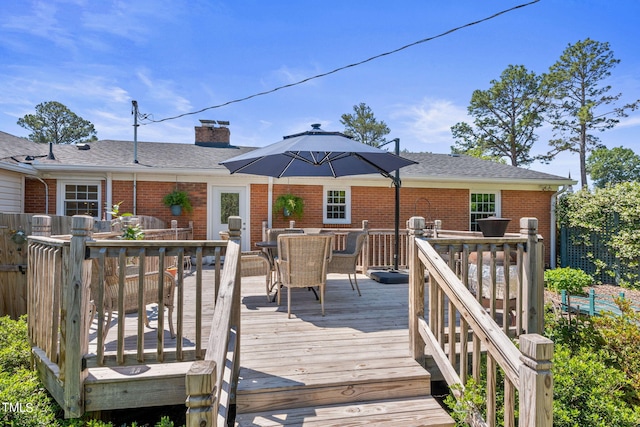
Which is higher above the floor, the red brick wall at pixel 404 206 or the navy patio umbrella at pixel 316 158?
the navy patio umbrella at pixel 316 158

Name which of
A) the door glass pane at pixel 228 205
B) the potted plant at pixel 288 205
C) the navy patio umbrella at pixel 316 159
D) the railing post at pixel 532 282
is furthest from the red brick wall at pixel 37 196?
the railing post at pixel 532 282

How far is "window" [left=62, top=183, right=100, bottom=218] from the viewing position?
8.66 m

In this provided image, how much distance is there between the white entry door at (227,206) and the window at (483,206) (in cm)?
716

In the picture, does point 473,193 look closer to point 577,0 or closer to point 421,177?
point 421,177

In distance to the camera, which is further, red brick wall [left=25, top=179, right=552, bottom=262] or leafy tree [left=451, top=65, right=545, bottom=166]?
leafy tree [left=451, top=65, right=545, bottom=166]

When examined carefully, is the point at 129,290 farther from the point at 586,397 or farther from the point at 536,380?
the point at 586,397

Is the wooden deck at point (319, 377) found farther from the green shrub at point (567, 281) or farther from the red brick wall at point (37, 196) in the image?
the red brick wall at point (37, 196)

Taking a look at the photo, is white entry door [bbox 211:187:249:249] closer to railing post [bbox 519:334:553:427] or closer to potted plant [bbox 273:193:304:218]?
potted plant [bbox 273:193:304:218]

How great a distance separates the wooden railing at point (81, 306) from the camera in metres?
2.30

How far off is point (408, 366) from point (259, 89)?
8.15 meters

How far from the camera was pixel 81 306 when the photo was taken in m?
2.31

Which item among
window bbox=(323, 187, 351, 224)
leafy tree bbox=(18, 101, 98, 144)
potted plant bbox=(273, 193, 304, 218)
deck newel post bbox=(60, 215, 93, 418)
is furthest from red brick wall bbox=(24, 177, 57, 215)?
leafy tree bbox=(18, 101, 98, 144)

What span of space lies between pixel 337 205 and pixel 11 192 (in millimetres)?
8112

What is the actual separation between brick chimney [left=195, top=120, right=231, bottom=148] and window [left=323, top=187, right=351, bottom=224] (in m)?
4.92
